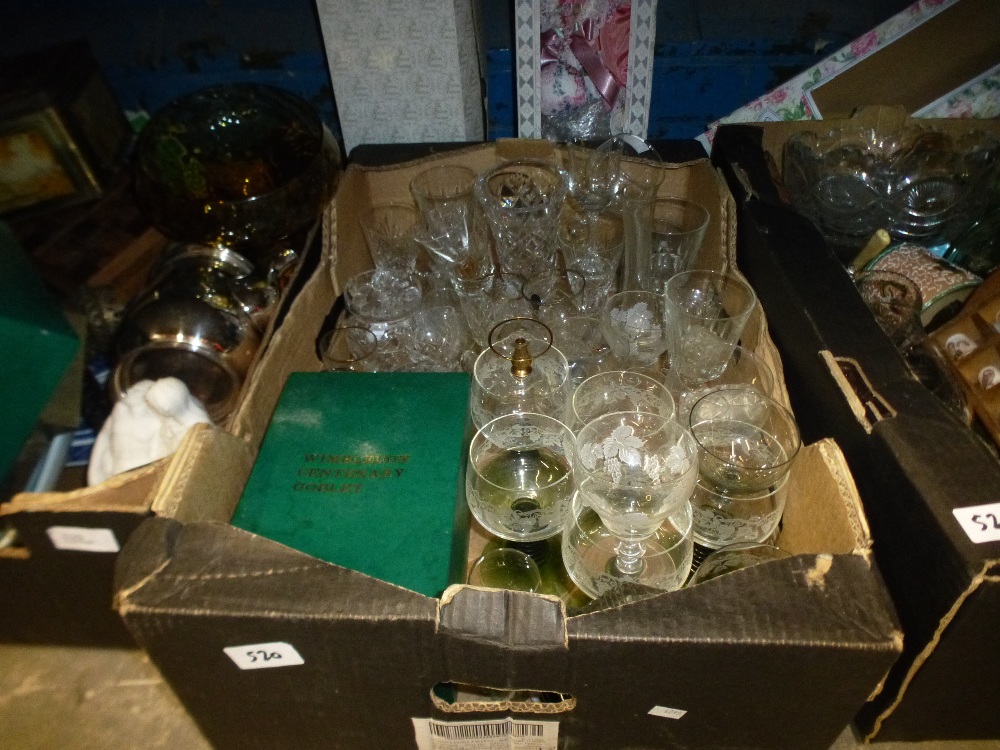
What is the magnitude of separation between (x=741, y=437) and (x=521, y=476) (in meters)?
0.29

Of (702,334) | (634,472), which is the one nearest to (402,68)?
(702,334)

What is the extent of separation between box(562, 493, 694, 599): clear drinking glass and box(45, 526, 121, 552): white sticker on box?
0.52 m

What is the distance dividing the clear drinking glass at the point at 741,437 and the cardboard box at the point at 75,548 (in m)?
0.59

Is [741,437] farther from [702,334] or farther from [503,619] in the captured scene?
[503,619]

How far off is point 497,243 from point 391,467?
499mm

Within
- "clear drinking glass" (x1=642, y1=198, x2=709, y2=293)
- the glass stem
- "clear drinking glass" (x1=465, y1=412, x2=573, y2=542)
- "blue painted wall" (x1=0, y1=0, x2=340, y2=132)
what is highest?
"blue painted wall" (x1=0, y1=0, x2=340, y2=132)

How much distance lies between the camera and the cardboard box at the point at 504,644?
22.9 inches

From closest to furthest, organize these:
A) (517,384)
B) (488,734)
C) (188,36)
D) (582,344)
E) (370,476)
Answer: (488,734) → (370,476) → (517,384) → (582,344) → (188,36)

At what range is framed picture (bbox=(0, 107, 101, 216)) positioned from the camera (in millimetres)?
1337

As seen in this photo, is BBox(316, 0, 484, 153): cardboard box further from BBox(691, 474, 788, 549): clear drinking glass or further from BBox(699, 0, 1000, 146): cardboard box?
BBox(691, 474, 788, 549): clear drinking glass

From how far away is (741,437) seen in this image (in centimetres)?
87

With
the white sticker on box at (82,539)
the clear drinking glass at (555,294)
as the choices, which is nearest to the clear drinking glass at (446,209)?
the clear drinking glass at (555,294)

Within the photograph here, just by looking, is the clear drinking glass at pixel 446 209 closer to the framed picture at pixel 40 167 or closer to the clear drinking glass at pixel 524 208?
the clear drinking glass at pixel 524 208

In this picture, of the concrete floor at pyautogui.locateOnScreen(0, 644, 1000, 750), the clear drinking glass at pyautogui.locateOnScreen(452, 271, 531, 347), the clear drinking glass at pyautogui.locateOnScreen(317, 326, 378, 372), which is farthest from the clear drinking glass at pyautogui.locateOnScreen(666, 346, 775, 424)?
the concrete floor at pyautogui.locateOnScreen(0, 644, 1000, 750)
